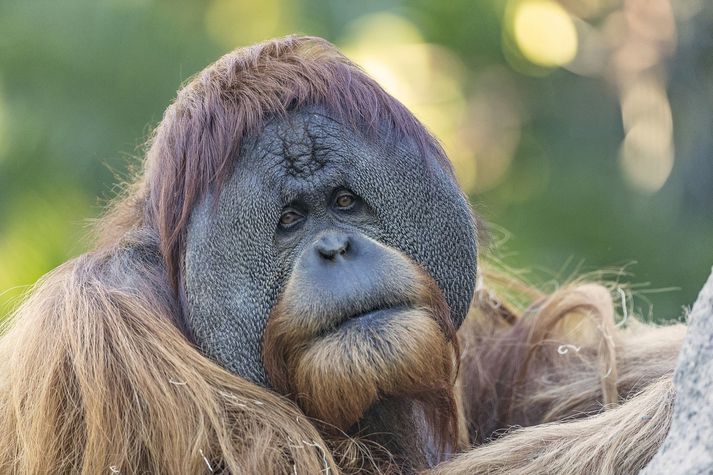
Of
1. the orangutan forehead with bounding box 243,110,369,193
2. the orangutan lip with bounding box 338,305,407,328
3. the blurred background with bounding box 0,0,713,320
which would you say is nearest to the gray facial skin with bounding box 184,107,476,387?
the orangutan forehead with bounding box 243,110,369,193

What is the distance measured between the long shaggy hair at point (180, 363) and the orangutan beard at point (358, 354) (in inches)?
1.2

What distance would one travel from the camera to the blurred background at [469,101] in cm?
702

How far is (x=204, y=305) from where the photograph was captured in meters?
2.67

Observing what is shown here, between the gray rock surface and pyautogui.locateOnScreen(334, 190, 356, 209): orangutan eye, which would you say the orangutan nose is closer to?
pyautogui.locateOnScreen(334, 190, 356, 209): orangutan eye

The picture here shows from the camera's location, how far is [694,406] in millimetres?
2014

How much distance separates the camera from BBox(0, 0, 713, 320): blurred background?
276 inches

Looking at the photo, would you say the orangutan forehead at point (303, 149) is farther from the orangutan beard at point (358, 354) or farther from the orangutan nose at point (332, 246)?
the orangutan beard at point (358, 354)

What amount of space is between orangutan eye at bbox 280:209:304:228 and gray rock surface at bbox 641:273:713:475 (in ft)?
3.17

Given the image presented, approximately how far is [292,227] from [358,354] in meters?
0.36

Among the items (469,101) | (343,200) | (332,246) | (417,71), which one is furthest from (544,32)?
(332,246)

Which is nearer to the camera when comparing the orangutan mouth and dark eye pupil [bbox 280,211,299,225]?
the orangutan mouth

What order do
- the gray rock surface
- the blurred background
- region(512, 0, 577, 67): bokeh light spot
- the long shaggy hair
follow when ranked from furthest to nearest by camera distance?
region(512, 0, 577, 67): bokeh light spot
the blurred background
the long shaggy hair
the gray rock surface

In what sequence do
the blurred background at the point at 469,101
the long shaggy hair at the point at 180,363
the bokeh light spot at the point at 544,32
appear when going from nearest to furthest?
the long shaggy hair at the point at 180,363
the blurred background at the point at 469,101
the bokeh light spot at the point at 544,32

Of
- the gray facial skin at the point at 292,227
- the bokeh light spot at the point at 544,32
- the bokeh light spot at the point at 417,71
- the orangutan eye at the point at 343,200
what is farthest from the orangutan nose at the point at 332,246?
the bokeh light spot at the point at 544,32
